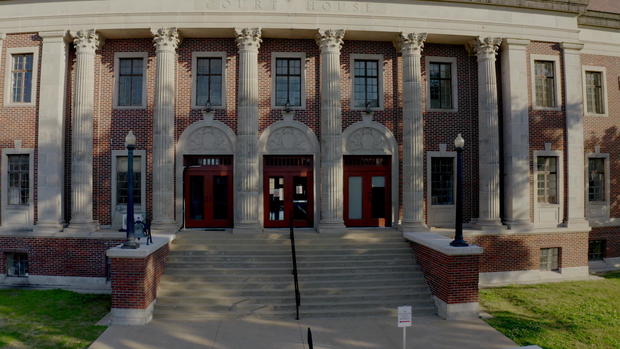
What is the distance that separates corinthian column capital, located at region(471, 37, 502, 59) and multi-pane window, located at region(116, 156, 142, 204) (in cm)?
1365

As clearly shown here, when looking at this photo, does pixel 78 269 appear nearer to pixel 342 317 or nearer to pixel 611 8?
pixel 342 317

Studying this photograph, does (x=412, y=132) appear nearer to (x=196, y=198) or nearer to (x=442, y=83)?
(x=442, y=83)

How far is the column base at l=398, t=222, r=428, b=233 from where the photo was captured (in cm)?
1316

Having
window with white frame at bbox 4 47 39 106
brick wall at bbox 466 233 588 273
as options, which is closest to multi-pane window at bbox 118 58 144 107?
window with white frame at bbox 4 47 39 106

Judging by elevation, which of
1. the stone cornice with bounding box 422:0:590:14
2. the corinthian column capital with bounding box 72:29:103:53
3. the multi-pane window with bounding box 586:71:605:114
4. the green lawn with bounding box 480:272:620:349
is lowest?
the green lawn with bounding box 480:272:620:349

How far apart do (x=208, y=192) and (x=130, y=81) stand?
526 cm

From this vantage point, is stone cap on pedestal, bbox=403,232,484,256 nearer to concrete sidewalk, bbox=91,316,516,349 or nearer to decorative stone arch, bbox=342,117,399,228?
concrete sidewalk, bbox=91,316,516,349

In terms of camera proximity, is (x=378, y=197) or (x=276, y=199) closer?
(x=276, y=199)

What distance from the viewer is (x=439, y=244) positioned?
409 inches

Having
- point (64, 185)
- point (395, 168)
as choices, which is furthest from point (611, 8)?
point (64, 185)

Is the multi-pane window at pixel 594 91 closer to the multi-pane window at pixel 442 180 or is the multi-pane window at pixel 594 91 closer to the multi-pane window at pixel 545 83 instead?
the multi-pane window at pixel 545 83

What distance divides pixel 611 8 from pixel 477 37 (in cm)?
861

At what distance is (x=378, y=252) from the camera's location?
11992 mm

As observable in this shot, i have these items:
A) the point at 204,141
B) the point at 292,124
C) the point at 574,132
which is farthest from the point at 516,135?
the point at 204,141
